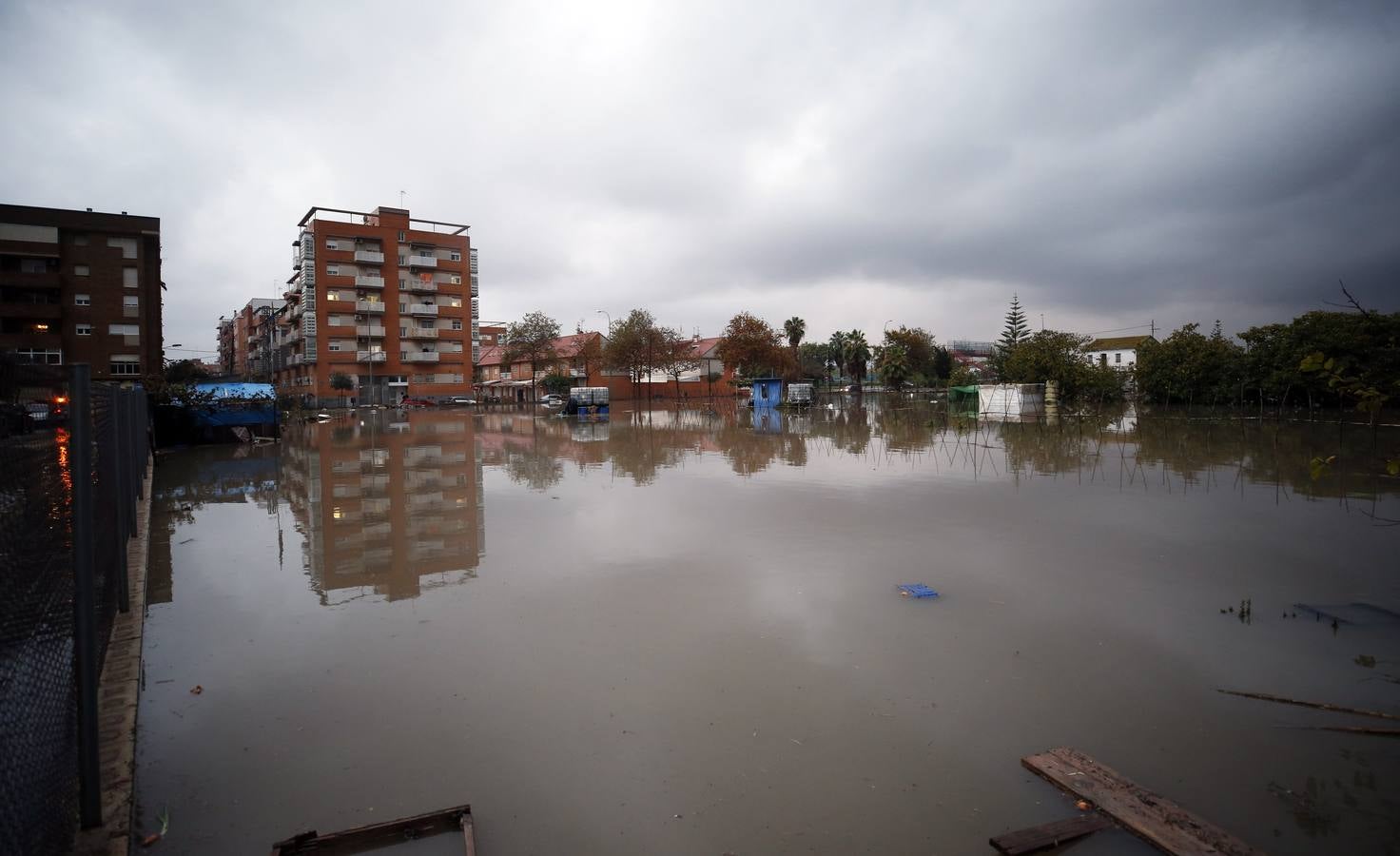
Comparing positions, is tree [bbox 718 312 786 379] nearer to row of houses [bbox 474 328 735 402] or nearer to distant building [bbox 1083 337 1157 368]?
row of houses [bbox 474 328 735 402]

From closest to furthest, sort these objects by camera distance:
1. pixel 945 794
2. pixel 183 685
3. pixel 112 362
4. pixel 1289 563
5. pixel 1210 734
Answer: pixel 945 794 → pixel 1210 734 → pixel 183 685 → pixel 1289 563 → pixel 112 362

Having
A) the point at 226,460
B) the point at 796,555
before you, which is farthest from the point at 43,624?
the point at 226,460

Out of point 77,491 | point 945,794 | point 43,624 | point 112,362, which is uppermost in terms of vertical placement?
point 112,362

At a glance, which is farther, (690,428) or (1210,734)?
(690,428)

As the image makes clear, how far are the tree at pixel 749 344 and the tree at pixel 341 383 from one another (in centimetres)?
3642

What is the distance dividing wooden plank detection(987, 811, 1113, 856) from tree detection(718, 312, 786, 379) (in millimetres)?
73132

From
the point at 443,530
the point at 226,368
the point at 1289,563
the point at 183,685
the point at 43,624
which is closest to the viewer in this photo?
the point at 43,624

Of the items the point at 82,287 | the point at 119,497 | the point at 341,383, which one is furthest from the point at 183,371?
the point at 119,497

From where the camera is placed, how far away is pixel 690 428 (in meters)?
32.7

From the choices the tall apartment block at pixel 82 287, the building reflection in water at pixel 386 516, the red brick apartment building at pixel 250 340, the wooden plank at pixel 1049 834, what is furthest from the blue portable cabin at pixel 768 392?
the red brick apartment building at pixel 250 340

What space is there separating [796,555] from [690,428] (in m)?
24.1

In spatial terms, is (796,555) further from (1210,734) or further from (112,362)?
(112,362)

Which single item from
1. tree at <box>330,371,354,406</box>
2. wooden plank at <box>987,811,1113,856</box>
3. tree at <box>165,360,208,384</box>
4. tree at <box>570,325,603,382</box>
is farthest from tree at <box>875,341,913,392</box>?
wooden plank at <box>987,811,1113,856</box>

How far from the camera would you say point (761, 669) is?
536cm
